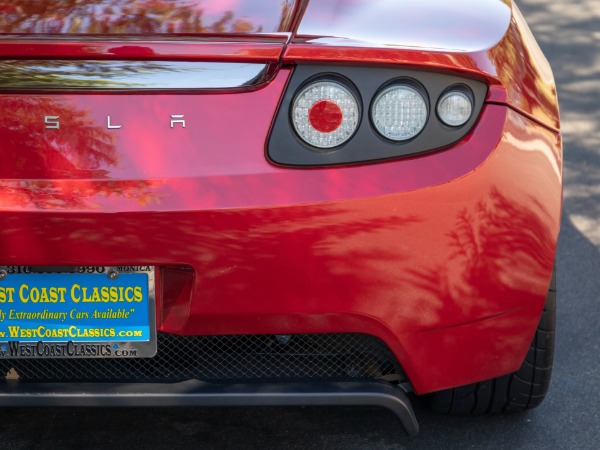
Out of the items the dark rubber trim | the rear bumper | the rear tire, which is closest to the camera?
the rear bumper

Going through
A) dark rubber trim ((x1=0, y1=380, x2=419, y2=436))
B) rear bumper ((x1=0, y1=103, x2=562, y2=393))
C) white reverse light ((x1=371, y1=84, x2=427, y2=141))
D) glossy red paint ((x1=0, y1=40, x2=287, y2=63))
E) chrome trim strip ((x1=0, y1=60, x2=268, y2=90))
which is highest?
glossy red paint ((x1=0, y1=40, x2=287, y2=63))

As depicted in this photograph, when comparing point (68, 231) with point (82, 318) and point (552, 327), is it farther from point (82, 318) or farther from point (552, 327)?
point (552, 327)

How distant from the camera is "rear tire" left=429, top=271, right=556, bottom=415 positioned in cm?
286

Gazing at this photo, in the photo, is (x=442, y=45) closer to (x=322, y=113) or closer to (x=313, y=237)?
(x=322, y=113)

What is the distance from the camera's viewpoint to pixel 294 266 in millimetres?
2322

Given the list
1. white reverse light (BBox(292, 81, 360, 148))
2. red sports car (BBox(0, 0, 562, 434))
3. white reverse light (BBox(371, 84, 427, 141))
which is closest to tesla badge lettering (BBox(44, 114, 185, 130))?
red sports car (BBox(0, 0, 562, 434))

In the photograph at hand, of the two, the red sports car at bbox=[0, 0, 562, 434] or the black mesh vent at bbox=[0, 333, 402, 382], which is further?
the black mesh vent at bbox=[0, 333, 402, 382]

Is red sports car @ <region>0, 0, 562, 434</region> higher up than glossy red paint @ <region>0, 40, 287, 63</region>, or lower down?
lower down

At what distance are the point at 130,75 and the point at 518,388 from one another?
135 cm

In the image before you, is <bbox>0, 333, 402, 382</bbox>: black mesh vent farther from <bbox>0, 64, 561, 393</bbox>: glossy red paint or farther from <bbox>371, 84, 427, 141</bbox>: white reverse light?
<bbox>371, 84, 427, 141</bbox>: white reverse light

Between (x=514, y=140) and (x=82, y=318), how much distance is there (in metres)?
1.05

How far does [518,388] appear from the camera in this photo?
2.93 m

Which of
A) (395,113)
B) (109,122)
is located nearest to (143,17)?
(109,122)

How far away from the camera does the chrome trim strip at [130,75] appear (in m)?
2.34
